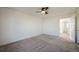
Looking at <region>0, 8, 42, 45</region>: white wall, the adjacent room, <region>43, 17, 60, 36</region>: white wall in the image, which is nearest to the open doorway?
the adjacent room

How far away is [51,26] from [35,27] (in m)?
0.87

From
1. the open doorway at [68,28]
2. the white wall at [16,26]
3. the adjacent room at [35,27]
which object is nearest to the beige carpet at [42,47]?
the adjacent room at [35,27]

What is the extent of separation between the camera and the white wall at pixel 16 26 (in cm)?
283

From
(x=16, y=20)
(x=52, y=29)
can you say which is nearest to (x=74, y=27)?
(x=52, y=29)

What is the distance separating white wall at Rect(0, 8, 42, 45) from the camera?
283 centimetres

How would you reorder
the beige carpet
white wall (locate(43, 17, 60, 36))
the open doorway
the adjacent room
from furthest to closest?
white wall (locate(43, 17, 60, 36)) < the open doorway < the adjacent room < the beige carpet

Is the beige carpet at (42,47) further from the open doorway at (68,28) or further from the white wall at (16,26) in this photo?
the white wall at (16,26)

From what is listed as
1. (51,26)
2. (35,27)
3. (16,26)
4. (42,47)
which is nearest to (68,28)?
(51,26)

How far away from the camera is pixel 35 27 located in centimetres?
366

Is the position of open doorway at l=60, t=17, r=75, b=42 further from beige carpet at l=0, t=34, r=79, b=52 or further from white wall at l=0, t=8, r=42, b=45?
white wall at l=0, t=8, r=42, b=45
